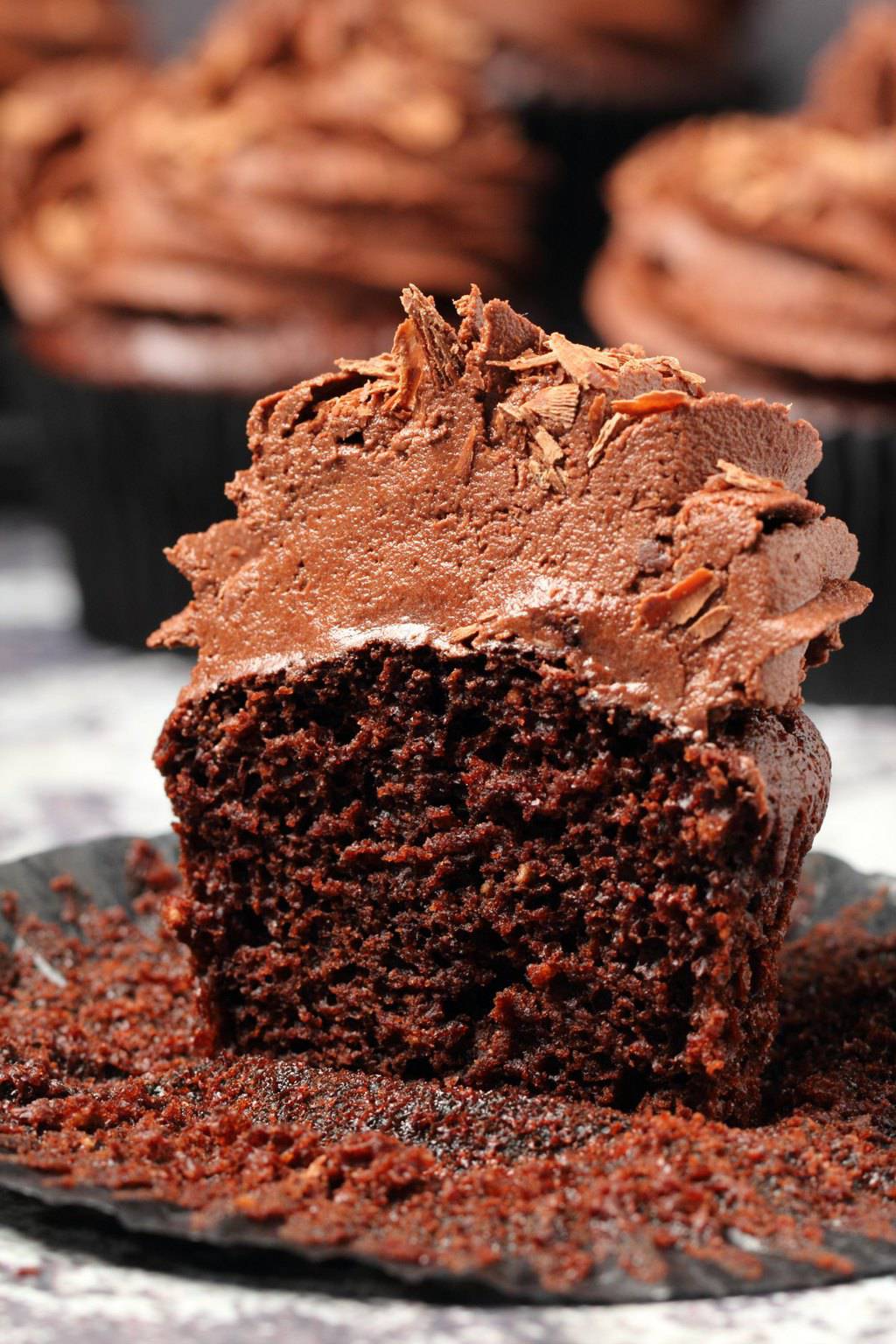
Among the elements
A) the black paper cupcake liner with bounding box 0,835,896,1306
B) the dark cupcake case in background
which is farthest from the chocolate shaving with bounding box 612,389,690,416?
the dark cupcake case in background

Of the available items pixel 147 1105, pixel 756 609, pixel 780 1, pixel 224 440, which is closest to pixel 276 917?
pixel 147 1105

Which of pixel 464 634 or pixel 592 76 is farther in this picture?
pixel 592 76

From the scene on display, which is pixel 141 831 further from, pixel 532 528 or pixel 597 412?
pixel 597 412

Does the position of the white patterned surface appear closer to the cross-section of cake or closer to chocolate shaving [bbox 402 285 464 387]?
the cross-section of cake

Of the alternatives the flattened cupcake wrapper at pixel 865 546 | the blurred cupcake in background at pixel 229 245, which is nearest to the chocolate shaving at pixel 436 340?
the flattened cupcake wrapper at pixel 865 546

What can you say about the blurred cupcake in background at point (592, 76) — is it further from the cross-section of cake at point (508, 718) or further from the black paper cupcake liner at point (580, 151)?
the cross-section of cake at point (508, 718)

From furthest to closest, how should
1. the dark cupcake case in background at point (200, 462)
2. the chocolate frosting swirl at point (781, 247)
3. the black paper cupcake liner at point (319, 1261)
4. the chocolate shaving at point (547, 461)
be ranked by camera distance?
the dark cupcake case in background at point (200, 462)
the chocolate frosting swirl at point (781, 247)
the chocolate shaving at point (547, 461)
the black paper cupcake liner at point (319, 1261)

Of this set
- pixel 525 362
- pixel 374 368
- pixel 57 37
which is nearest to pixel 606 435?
pixel 525 362
